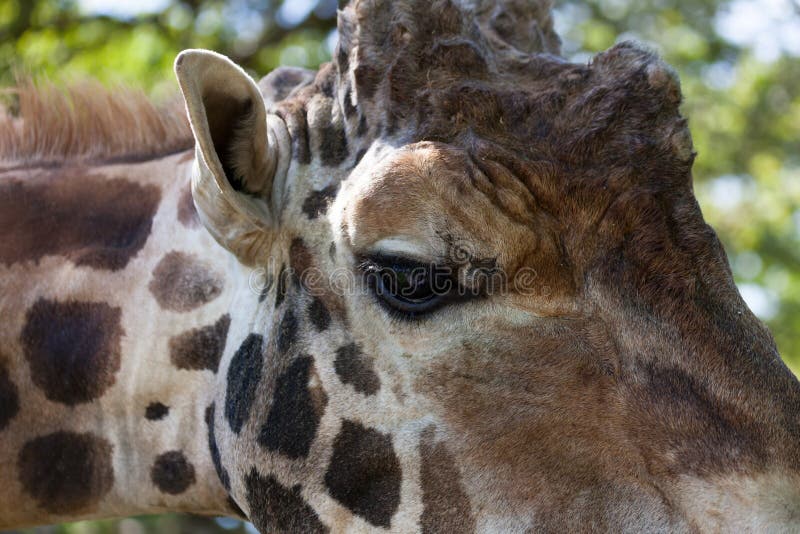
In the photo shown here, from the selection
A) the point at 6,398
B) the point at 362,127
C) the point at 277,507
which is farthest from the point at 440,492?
the point at 6,398

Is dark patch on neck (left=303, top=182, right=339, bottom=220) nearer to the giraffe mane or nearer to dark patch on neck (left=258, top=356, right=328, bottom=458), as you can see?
dark patch on neck (left=258, top=356, right=328, bottom=458)

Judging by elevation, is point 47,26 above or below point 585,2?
below

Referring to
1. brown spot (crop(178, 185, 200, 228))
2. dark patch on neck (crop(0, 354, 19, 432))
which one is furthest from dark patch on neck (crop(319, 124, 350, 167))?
dark patch on neck (crop(0, 354, 19, 432))

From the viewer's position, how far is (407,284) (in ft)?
9.95

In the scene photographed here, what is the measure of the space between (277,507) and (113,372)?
3.10ft

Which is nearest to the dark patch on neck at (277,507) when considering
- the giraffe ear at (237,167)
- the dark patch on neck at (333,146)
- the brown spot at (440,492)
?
the brown spot at (440,492)

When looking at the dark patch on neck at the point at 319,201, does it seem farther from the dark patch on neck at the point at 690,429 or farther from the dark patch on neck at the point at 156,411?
the dark patch on neck at the point at 690,429

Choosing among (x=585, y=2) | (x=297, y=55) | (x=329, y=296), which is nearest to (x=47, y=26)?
(x=297, y=55)

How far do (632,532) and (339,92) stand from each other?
1.98 metres

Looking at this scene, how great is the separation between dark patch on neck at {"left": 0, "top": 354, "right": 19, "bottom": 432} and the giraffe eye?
1643mm

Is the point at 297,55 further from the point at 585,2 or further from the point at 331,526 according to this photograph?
the point at 331,526

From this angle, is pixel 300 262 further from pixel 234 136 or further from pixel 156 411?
pixel 156 411

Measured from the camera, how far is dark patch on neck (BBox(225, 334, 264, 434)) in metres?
3.33

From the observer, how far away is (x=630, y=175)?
9.74 feet
